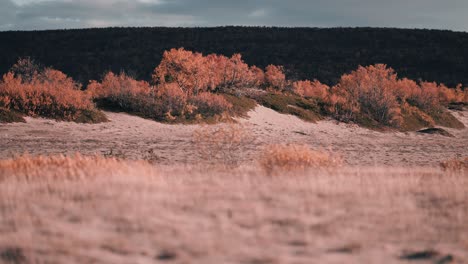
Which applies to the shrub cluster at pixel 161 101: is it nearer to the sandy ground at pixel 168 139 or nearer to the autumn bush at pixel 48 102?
the sandy ground at pixel 168 139

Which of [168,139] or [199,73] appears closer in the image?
[168,139]

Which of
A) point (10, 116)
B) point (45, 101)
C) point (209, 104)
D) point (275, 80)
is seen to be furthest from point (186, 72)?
point (275, 80)

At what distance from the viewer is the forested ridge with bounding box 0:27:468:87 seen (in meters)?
106

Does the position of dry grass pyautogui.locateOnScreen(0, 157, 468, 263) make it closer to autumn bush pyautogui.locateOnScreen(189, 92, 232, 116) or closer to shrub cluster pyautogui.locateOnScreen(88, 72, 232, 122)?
shrub cluster pyautogui.locateOnScreen(88, 72, 232, 122)

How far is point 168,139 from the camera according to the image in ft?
88.6

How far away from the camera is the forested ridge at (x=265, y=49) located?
106 meters

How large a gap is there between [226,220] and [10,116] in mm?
25257

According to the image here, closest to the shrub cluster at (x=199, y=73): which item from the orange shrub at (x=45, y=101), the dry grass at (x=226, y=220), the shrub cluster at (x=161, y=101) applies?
the shrub cluster at (x=161, y=101)

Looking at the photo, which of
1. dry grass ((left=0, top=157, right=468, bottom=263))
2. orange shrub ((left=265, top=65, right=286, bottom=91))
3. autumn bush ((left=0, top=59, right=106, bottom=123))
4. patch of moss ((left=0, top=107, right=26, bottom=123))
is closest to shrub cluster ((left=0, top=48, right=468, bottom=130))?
autumn bush ((left=0, top=59, right=106, bottom=123))

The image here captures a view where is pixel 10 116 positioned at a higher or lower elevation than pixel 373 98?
lower

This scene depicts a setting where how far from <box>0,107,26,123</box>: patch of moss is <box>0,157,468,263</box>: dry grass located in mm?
20081

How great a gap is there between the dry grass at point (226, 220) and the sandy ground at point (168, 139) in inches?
351

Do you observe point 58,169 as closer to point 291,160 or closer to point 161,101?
point 291,160

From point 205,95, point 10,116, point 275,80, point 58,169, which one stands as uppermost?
point 275,80
